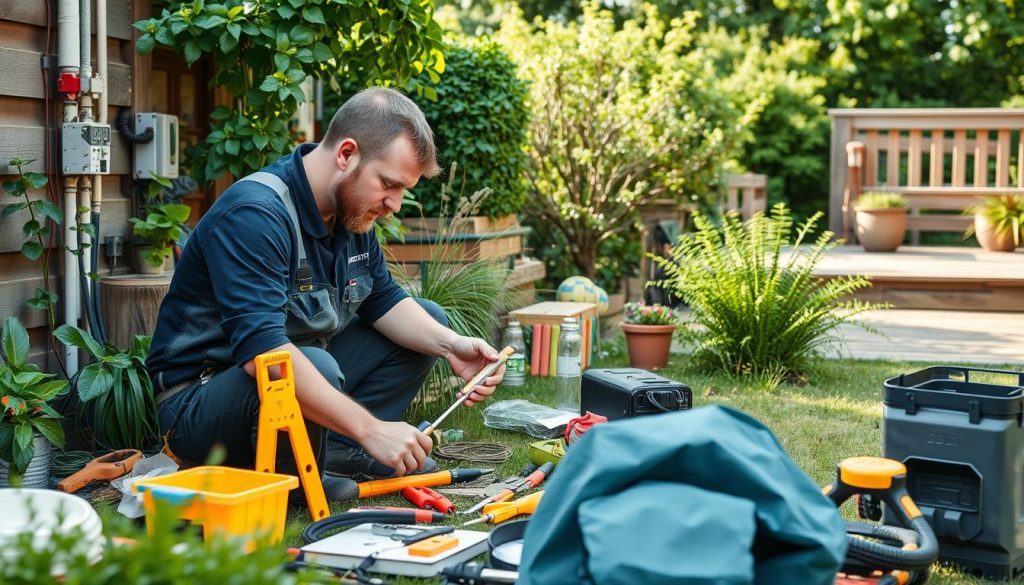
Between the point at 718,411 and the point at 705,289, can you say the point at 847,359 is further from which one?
the point at 718,411

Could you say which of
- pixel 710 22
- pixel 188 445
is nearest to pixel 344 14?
pixel 188 445

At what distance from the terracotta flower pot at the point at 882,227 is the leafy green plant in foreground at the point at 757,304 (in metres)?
3.55

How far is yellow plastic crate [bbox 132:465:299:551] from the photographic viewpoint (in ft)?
7.08

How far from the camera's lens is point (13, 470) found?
305 centimetres

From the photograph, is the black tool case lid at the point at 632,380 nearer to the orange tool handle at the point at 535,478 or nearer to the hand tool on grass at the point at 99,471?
the orange tool handle at the point at 535,478

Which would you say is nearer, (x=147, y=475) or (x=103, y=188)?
(x=147, y=475)

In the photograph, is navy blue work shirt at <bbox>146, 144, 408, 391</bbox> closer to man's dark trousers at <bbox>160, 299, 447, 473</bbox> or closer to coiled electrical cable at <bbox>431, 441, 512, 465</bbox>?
man's dark trousers at <bbox>160, 299, 447, 473</bbox>

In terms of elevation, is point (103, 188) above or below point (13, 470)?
above

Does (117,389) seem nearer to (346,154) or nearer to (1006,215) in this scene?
(346,154)

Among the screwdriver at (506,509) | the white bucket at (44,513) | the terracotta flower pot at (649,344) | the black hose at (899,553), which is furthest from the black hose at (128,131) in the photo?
the black hose at (899,553)

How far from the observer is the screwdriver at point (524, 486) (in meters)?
3.02

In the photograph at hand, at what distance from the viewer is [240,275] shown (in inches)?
110

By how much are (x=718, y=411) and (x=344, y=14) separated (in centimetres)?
277

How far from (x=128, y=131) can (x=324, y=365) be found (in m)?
1.70
